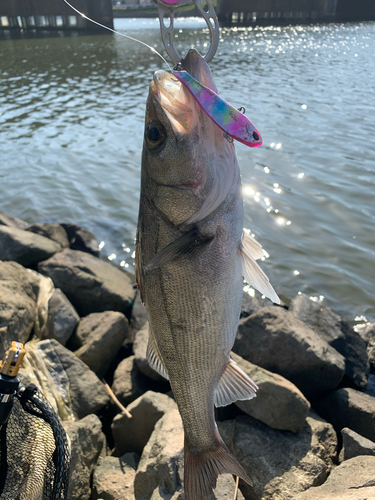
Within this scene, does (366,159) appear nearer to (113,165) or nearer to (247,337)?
(113,165)

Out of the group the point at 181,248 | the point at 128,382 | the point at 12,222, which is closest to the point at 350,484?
the point at 181,248

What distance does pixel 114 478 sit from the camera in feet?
12.4

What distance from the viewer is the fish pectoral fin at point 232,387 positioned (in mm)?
2369

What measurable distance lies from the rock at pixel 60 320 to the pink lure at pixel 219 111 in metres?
4.23

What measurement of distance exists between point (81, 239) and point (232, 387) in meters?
6.93

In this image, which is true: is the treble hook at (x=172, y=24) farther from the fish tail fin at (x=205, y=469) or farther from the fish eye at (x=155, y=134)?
the fish tail fin at (x=205, y=469)

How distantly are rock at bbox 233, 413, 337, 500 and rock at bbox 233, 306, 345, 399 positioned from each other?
0.66 m

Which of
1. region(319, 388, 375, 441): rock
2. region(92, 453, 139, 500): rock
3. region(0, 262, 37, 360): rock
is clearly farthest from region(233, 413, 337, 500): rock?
region(0, 262, 37, 360): rock

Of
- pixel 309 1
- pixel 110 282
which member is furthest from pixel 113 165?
pixel 309 1

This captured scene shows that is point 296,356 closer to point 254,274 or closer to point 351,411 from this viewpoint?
point 351,411

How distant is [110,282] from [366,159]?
8641 mm

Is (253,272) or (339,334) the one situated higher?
(253,272)

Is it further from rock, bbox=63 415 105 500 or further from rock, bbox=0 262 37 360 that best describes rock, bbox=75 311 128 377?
rock, bbox=63 415 105 500

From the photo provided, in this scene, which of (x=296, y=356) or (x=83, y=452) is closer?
(x=83, y=452)
